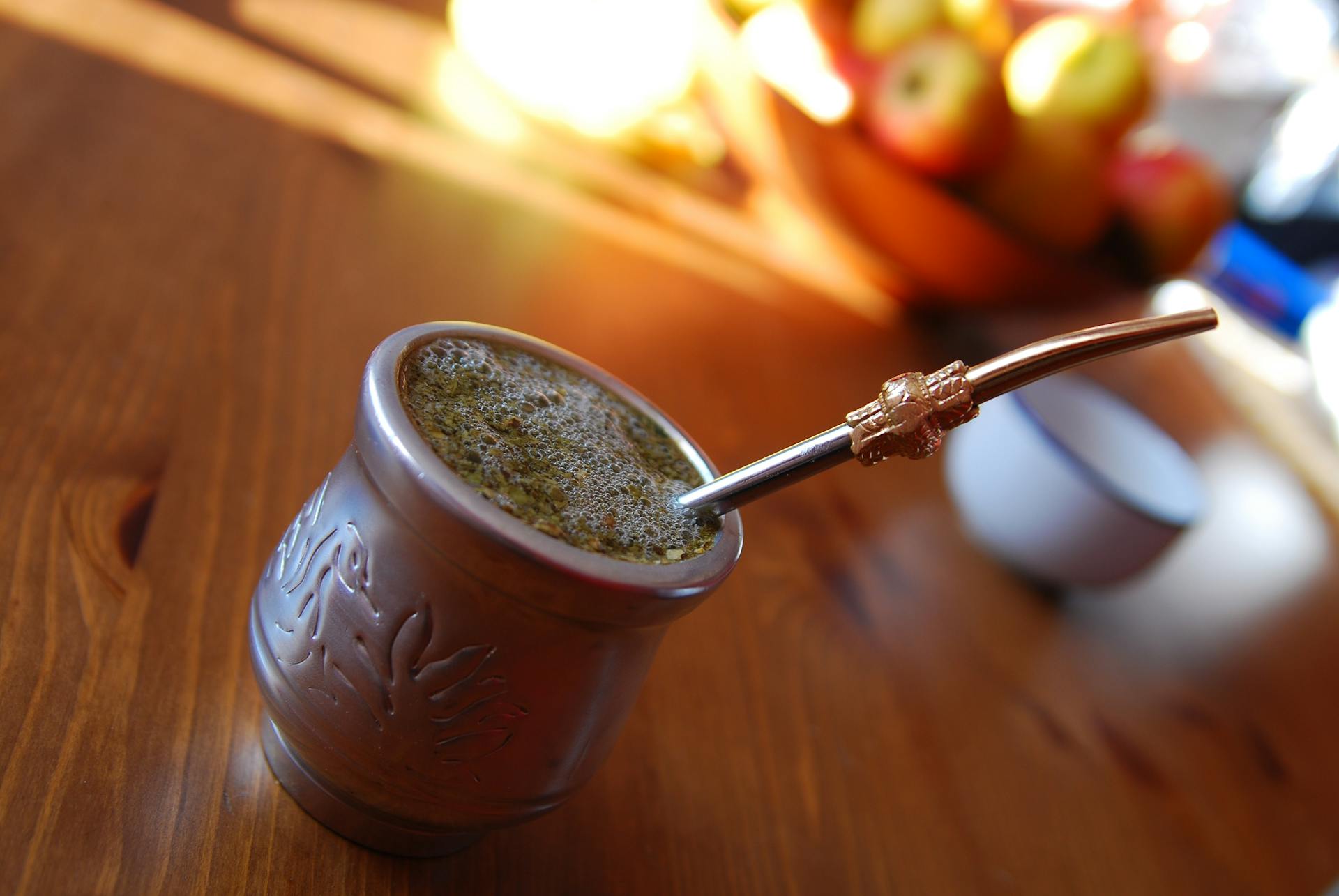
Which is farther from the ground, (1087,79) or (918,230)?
(1087,79)

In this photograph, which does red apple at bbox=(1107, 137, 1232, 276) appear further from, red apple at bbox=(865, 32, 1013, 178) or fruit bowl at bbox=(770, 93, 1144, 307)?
red apple at bbox=(865, 32, 1013, 178)

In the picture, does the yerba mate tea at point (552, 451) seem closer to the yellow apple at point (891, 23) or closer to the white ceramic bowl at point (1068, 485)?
the white ceramic bowl at point (1068, 485)

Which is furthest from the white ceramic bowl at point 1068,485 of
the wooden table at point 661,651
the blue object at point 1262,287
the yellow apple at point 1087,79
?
the blue object at point 1262,287

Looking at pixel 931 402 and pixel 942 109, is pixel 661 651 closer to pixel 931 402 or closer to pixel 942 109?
pixel 931 402

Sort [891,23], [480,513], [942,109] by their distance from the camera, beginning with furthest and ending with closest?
[891,23]
[942,109]
[480,513]

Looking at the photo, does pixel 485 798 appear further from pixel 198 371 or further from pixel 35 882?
pixel 198 371

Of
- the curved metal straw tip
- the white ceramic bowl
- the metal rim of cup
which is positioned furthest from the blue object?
the metal rim of cup

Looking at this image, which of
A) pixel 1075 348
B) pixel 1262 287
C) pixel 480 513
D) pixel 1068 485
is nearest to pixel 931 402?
pixel 1075 348
